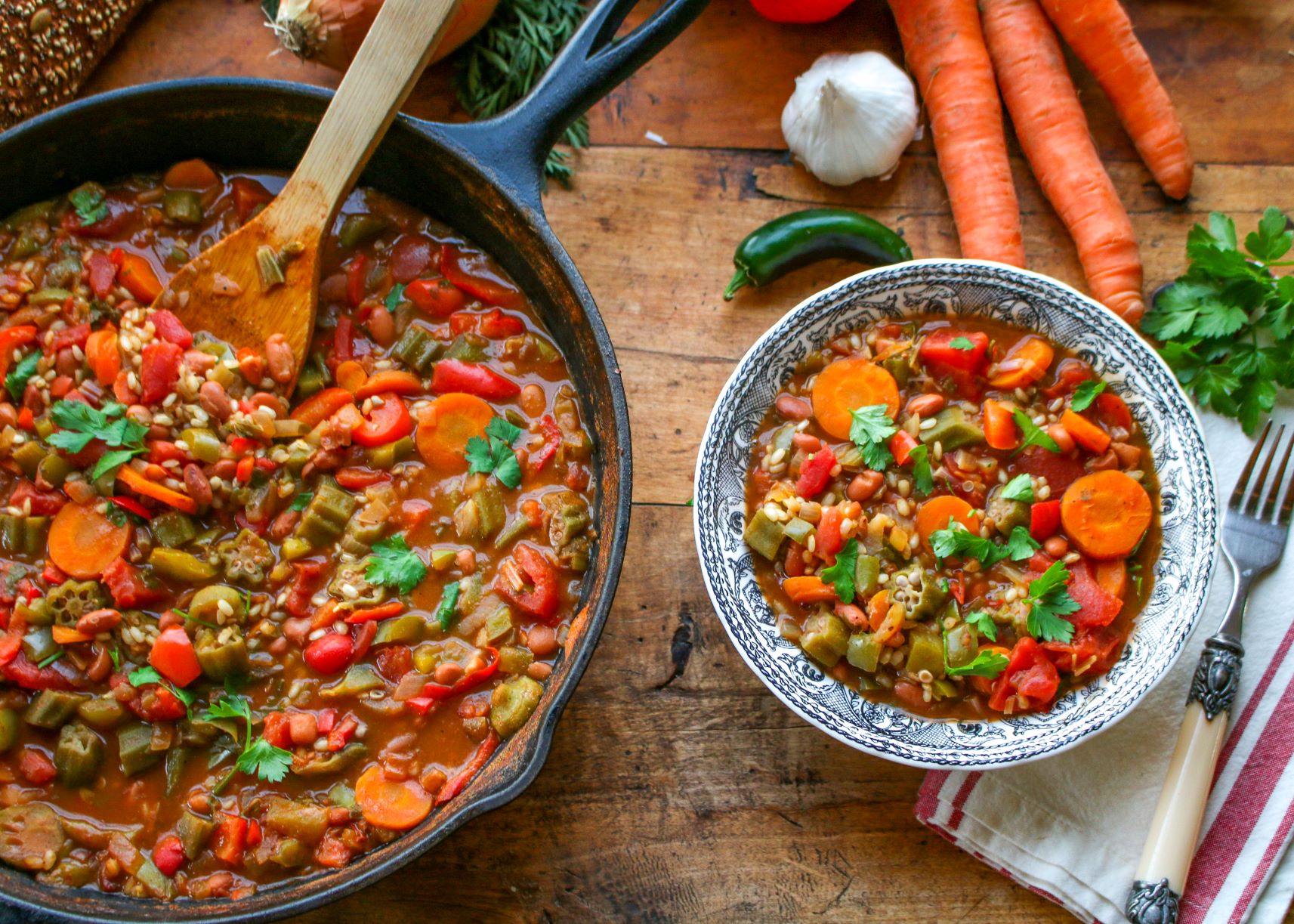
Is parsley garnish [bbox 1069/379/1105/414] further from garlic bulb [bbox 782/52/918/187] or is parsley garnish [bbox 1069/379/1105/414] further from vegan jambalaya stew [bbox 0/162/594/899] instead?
vegan jambalaya stew [bbox 0/162/594/899]

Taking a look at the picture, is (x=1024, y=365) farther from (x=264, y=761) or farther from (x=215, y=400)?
(x=264, y=761)

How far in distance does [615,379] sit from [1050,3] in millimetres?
2538

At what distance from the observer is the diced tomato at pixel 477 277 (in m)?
3.64

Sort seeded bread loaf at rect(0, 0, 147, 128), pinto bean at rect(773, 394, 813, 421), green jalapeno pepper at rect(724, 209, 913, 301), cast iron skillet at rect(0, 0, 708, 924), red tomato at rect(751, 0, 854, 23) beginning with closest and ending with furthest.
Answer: cast iron skillet at rect(0, 0, 708, 924)
pinto bean at rect(773, 394, 813, 421)
seeded bread loaf at rect(0, 0, 147, 128)
green jalapeno pepper at rect(724, 209, 913, 301)
red tomato at rect(751, 0, 854, 23)

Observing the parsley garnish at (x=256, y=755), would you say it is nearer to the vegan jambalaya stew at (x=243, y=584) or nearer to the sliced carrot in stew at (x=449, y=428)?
the vegan jambalaya stew at (x=243, y=584)

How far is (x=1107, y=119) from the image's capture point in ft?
13.4

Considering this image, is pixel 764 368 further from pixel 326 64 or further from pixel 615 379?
pixel 326 64

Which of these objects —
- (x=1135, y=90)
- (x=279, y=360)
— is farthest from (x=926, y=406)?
(x=279, y=360)

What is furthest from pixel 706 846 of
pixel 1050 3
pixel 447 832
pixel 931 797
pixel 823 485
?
pixel 1050 3

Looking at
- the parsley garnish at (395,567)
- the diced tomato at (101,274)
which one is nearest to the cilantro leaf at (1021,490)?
the parsley garnish at (395,567)

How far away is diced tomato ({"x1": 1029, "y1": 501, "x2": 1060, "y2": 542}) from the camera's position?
10.9 ft

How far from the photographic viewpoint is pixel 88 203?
354 cm

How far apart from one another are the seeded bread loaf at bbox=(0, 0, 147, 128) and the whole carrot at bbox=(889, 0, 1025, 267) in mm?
3096

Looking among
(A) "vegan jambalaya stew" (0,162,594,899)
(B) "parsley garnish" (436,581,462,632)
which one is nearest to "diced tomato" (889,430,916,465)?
(A) "vegan jambalaya stew" (0,162,594,899)
